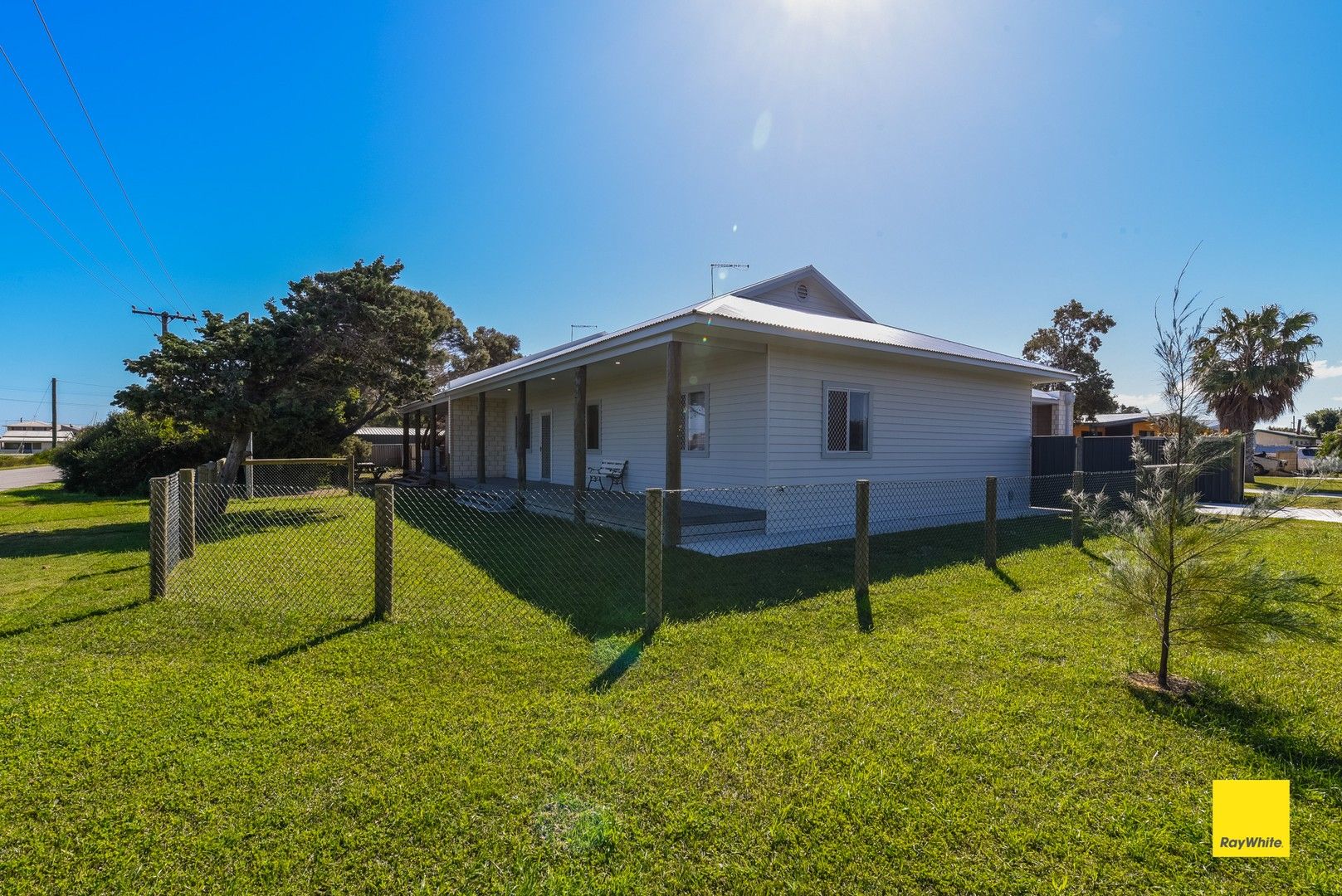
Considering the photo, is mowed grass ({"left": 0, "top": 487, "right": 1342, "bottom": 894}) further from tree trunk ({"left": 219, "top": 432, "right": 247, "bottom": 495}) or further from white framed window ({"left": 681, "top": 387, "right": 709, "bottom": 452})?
tree trunk ({"left": 219, "top": 432, "right": 247, "bottom": 495})

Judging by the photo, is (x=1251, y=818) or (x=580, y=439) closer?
(x=1251, y=818)

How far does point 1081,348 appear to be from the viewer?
32.0 metres

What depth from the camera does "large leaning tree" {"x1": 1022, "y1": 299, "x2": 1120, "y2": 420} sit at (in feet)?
102

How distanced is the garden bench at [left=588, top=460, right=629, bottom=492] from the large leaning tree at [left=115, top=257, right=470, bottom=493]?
4.22 m

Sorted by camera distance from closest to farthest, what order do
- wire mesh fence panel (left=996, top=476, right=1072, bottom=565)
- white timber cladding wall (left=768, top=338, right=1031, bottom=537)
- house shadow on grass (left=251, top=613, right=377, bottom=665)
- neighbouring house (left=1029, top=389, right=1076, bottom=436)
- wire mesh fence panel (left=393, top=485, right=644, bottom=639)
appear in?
house shadow on grass (left=251, top=613, right=377, bottom=665) < wire mesh fence panel (left=393, top=485, right=644, bottom=639) < wire mesh fence panel (left=996, top=476, right=1072, bottom=565) < white timber cladding wall (left=768, top=338, right=1031, bottom=537) < neighbouring house (left=1029, top=389, right=1076, bottom=436)

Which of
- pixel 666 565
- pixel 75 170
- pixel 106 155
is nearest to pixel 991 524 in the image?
pixel 666 565

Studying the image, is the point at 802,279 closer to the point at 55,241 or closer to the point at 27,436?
the point at 55,241

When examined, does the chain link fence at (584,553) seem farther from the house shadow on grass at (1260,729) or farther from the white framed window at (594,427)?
the white framed window at (594,427)

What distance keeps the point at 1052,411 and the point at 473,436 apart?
18.6m

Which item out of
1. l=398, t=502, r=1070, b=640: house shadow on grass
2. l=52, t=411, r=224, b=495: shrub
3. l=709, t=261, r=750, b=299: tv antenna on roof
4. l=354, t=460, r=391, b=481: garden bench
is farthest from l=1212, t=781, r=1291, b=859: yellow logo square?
l=52, t=411, r=224, b=495: shrub

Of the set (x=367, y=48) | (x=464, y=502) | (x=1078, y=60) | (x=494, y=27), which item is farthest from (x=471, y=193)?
(x=1078, y=60)

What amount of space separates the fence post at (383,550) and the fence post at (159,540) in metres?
2.01

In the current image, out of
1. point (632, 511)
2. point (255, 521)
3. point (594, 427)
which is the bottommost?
point (255, 521)

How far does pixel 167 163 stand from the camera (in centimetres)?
1311
